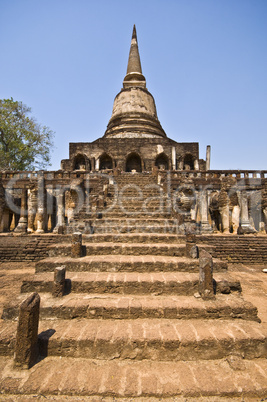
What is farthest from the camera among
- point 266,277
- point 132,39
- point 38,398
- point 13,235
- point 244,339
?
point 132,39

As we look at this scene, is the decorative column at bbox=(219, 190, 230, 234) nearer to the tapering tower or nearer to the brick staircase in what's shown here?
the brick staircase

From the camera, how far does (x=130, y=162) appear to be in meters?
18.0

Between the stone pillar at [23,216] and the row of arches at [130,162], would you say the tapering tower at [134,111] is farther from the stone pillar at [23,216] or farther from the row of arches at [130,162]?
the stone pillar at [23,216]

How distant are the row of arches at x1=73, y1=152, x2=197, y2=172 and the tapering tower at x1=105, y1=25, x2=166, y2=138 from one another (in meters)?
2.32

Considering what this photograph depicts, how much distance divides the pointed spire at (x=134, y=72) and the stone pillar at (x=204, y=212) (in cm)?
1877

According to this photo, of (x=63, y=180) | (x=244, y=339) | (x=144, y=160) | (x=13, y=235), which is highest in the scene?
(x=144, y=160)

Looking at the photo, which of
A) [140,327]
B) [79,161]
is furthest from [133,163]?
[140,327]

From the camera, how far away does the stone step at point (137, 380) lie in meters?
1.90

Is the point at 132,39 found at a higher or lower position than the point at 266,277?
higher

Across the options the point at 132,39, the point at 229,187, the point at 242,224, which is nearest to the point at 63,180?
the point at 229,187

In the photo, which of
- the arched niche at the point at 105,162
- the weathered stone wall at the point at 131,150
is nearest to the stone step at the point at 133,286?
the weathered stone wall at the point at 131,150

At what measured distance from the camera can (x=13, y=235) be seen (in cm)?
870

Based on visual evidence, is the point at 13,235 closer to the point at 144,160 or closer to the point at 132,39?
the point at 144,160

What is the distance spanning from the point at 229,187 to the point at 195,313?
306 inches
